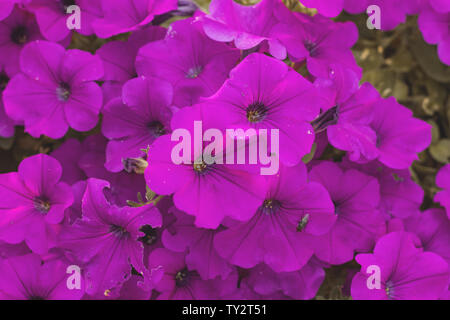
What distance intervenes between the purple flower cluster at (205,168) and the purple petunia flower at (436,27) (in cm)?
7

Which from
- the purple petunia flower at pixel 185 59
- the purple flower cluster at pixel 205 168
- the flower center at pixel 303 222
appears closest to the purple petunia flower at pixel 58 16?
the purple flower cluster at pixel 205 168

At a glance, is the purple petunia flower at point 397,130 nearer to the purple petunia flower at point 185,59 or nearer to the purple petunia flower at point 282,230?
the purple petunia flower at point 282,230

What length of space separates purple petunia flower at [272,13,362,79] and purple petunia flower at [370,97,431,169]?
0.09m

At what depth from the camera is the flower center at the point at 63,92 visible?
0.86 m

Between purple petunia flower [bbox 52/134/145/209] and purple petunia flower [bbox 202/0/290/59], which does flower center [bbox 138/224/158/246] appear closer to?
purple petunia flower [bbox 52/134/145/209]

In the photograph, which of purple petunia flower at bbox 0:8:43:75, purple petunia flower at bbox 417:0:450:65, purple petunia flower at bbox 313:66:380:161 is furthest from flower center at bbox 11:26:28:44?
purple petunia flower at bbox 417:0:450:65

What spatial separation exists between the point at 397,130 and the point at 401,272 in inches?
10.4

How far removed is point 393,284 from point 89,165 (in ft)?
1.94

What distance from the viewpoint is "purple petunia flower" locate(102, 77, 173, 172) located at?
75cm

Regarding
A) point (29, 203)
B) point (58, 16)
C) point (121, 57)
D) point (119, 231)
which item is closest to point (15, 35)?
point (58, 16)

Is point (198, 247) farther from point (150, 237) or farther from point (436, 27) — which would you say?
point (436, 27)

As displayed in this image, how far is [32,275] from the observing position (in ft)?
2.66

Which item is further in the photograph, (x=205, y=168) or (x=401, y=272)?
(x=401, y=272)
